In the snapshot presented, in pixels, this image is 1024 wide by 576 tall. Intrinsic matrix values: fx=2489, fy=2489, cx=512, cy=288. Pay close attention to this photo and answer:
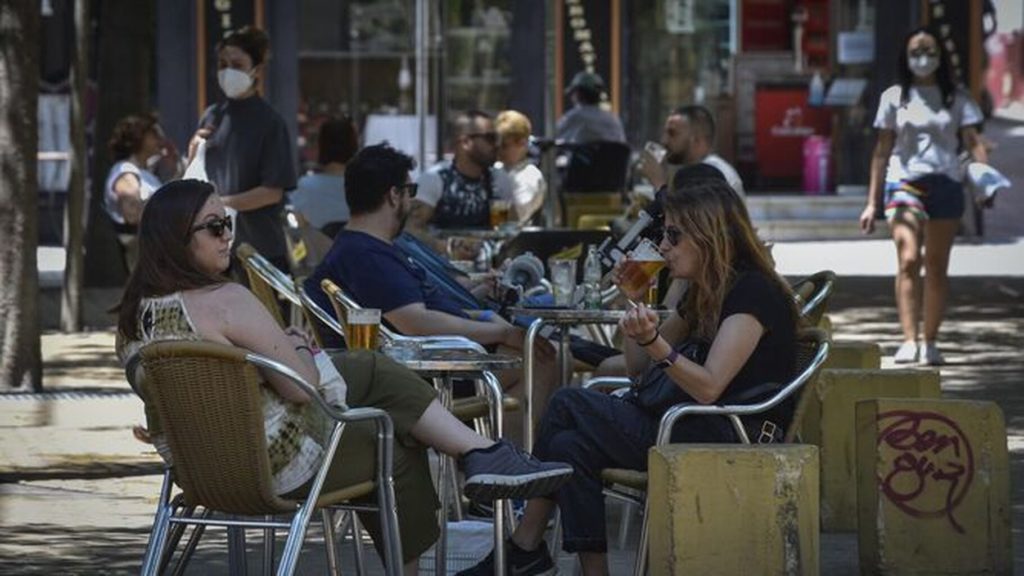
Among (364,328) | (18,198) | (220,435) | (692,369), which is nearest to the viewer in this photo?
(220,435)

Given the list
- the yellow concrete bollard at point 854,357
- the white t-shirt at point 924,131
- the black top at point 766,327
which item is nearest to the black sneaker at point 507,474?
the black top at point 766,327

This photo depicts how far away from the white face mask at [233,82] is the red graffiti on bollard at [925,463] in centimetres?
471

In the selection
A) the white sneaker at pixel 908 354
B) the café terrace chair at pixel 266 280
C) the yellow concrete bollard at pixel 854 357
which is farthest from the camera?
the white sneaker at pixel 908 354

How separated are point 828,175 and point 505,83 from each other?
3310 mm

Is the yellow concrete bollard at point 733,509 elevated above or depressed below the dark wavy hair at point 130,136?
below

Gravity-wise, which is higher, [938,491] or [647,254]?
[647,254]

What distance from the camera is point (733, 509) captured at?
676cm

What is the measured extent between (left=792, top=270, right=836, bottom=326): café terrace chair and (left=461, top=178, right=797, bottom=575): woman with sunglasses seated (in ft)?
2.82

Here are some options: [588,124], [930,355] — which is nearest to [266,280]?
[930,355]

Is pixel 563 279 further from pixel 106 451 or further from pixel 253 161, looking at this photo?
pixel 253 161

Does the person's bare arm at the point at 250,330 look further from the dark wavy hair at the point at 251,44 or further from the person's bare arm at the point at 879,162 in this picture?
the person's bare arm at the point at 879,162

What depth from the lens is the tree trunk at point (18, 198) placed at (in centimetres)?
1209

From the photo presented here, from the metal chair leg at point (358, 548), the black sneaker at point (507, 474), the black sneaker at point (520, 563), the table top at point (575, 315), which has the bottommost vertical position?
the black sneaker at point (520, 563)

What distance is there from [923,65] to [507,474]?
7.36m
